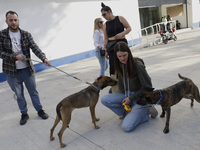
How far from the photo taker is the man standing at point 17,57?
315 cm

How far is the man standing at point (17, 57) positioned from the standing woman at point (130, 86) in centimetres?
135

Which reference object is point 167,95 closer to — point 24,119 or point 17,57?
point 17,57

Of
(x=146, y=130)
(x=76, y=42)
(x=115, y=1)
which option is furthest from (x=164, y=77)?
(x=115, y=1)

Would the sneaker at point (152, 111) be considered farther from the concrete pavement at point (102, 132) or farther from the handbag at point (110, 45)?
the handbag at point (110, 45)

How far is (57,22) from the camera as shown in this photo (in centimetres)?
930

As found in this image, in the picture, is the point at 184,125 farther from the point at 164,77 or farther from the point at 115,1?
the point at 115,1

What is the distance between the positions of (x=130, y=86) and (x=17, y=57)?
2.06 m

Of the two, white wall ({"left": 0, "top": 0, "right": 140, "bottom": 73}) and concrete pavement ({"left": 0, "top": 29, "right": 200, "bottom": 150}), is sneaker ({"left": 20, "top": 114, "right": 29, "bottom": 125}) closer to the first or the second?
concrete pavement ({"left": 0, "top": 29, "right": 200, "bottom": 150})

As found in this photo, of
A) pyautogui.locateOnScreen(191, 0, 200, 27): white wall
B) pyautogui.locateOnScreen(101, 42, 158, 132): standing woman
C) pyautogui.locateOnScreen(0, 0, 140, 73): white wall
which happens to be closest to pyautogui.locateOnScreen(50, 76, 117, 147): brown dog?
pyautogui.locateOnScreen(101, 42, 158, 132): standing woman

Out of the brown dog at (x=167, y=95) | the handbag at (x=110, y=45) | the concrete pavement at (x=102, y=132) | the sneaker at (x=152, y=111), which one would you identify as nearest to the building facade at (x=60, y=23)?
the concrete pavement at (x=102, y=132)

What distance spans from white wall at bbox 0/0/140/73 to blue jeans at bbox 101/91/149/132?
261 inches

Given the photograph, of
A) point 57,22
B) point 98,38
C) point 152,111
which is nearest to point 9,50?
point 98,38

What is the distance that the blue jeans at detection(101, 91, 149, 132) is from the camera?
273 cm

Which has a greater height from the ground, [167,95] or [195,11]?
[195,11]
